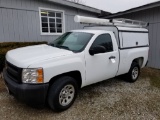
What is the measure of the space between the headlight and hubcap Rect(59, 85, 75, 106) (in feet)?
2.33

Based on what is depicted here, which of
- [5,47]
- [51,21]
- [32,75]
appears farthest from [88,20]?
[51,21]

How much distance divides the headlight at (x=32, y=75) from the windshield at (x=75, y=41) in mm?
1146

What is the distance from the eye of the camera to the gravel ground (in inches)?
133

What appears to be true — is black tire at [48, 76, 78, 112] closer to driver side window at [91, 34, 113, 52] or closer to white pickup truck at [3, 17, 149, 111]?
white pickup truck at [3, 17, 149, 111]

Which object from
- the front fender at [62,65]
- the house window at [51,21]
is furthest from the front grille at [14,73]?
the house window at [51,21]

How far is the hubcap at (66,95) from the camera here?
3457mm

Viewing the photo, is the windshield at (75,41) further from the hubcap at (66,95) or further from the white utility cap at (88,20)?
the hubcap at (66,95)

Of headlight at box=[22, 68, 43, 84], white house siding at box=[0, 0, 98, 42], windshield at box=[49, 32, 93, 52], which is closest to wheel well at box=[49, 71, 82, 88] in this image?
headlight at box=[22, 68, 43, 84]

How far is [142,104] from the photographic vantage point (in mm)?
3988

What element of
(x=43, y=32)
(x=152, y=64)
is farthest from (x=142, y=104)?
(x=43, y=32)

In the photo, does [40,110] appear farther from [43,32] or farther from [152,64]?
[152,64]

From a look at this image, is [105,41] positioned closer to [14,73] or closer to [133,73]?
[133,73]

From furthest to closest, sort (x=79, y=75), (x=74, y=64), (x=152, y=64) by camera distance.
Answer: (x=152, y=64) → (x=79, y=75) → (x=74, y=64)

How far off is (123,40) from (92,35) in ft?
4.41
